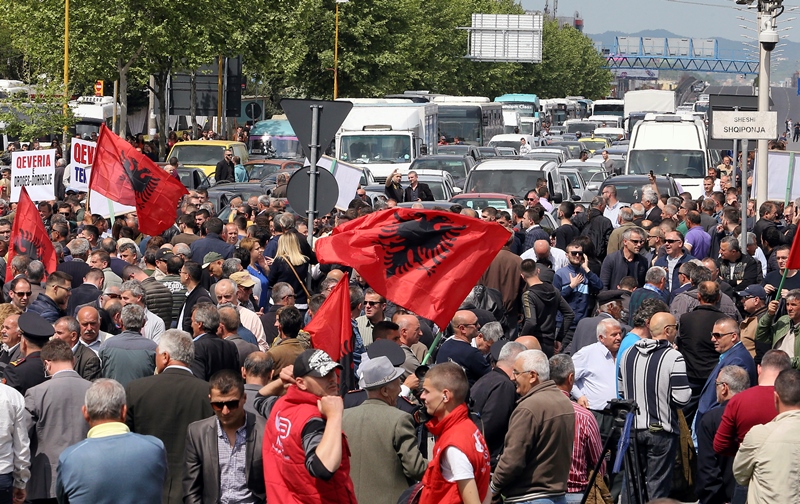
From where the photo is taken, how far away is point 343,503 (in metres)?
5.97

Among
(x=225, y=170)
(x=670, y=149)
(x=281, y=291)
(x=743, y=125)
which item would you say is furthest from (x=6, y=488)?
(x=670, y=149)

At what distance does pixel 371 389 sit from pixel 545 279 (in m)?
6.02

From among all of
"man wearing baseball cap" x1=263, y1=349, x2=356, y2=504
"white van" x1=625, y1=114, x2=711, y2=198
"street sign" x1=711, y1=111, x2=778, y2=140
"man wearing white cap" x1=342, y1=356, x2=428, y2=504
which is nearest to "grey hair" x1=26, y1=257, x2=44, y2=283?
"man wearing white cap" x1=342, y1=356, x2=428, y2=504

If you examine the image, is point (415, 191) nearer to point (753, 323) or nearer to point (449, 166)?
point (449, 166)

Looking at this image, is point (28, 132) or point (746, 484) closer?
point (746, 484)

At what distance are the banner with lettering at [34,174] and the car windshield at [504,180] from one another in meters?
8.37

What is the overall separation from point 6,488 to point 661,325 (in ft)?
15.6

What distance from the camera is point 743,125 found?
50.4 feet

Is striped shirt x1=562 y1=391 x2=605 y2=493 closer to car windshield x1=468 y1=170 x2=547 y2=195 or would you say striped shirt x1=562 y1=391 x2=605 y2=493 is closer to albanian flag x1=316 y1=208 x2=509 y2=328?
albanian flag x1=316 y1=208 x2=509 y2=328

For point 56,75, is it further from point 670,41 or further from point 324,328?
point 670,41

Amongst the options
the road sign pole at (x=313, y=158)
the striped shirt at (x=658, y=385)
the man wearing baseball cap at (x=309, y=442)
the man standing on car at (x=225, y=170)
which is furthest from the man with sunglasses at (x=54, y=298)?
the man standing on car at (x=225, y=170)

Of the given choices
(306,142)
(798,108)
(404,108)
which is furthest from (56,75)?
(306,142)

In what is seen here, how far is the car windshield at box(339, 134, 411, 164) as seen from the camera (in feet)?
103

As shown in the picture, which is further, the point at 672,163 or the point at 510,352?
the point at 672,163
